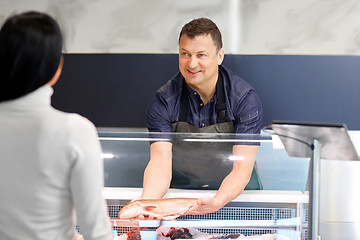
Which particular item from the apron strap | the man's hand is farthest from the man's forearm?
the apron strap

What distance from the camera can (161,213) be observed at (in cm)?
156

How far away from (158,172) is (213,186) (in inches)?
7.8

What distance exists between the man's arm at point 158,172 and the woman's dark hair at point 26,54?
70 cm

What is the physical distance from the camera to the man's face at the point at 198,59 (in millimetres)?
2252

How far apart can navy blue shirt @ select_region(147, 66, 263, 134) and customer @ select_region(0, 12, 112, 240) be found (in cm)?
128

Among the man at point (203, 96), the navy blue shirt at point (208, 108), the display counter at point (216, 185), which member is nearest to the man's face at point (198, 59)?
the man at point (203, 96)

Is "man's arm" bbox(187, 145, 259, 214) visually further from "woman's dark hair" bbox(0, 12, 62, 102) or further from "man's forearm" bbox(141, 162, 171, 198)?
"woman's dark hair" bbox(0, 12, 62, 102)

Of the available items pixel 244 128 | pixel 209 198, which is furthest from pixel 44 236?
pixel 244 128

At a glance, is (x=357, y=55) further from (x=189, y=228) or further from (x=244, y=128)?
(x=189, y=228)

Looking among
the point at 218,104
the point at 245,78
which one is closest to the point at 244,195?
the point at 218,104

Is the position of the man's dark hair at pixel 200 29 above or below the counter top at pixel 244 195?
above

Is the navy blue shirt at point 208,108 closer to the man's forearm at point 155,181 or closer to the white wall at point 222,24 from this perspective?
the man's forearm at point 155,181

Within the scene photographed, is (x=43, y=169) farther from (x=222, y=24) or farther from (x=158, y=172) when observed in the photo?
(x=222, y=24)

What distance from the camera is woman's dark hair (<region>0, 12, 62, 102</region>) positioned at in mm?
987
